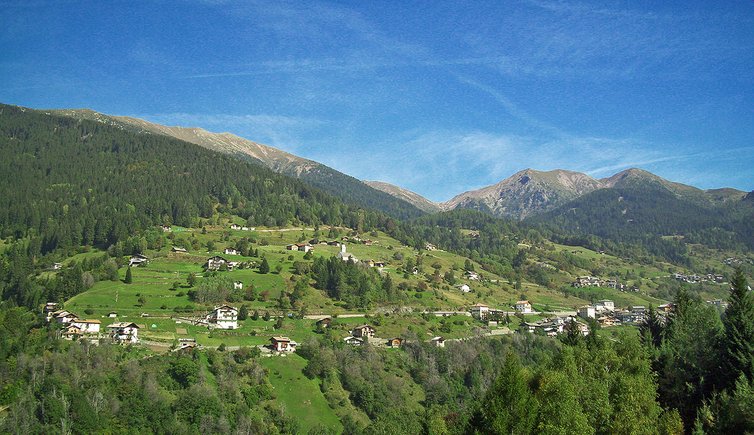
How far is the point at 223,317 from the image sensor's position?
90062mm

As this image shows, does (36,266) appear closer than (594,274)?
Yes

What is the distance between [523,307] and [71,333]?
3638 inches

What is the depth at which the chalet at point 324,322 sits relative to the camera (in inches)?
3799

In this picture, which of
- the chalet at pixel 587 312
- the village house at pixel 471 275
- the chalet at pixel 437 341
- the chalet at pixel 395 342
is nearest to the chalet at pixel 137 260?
the chalet at pixel 395 342

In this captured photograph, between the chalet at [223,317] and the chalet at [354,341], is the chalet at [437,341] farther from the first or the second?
the chalet at [223,317]

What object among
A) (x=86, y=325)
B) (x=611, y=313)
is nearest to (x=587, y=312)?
(x=611, y=313)

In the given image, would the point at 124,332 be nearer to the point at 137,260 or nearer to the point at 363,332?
the point at 363,332

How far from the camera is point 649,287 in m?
187

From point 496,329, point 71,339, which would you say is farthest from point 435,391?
point 71,339

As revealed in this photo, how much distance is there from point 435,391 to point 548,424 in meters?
61.0

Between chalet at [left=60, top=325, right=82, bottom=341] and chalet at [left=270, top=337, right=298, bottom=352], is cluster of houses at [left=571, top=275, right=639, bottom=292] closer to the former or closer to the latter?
chalet at [left=270, top=337, right=298, bottom=352]

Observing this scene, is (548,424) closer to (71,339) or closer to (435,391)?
(435,391)

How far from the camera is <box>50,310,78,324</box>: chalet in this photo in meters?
79.6

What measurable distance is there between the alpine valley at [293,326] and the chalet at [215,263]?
500 millimetres
